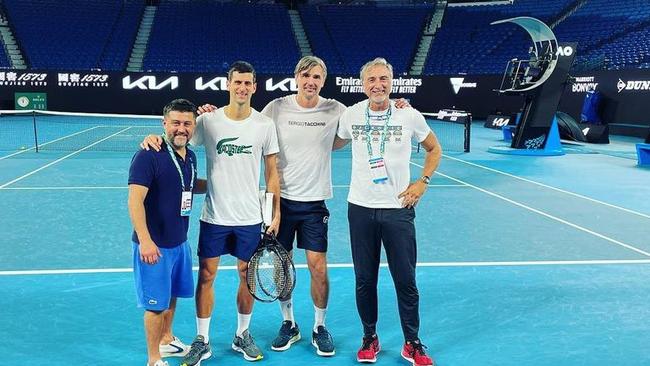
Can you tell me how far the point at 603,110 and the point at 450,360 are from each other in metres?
22.0

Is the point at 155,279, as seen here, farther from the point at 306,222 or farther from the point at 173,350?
the point at 306,222

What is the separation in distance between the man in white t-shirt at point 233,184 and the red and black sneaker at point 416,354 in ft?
3.27

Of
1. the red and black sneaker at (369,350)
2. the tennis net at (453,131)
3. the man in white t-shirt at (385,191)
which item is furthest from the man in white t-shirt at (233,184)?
the tennis net at (453,131)

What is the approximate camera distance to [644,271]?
6051mm

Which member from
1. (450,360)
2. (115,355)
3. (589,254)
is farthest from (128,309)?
(589,254)

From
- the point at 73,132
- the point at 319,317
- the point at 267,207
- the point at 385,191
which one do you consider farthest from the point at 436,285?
the point at 73,132

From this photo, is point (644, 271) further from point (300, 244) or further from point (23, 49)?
point (23, 49)

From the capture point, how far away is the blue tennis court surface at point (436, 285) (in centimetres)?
420

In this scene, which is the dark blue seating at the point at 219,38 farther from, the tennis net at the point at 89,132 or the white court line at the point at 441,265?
the white court line at the point at 441,265

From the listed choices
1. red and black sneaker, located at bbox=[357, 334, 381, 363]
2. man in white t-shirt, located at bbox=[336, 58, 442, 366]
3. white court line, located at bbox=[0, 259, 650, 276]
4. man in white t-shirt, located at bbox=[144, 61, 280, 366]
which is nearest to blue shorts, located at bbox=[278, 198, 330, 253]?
man in white t-shirt, located at bbox=[144, 61, 280, 366]

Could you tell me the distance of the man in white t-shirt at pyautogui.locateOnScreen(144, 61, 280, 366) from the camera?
12.7ft

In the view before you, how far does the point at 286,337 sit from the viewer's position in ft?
14.0

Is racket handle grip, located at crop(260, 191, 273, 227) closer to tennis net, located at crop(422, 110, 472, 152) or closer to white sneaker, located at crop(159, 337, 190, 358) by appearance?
white sneaker, located at crop(159, 337, 190, 358)

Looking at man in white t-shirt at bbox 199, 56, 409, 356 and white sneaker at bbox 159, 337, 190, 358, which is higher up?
man in white t-shirt at bbox 199, 56, 409, 356
